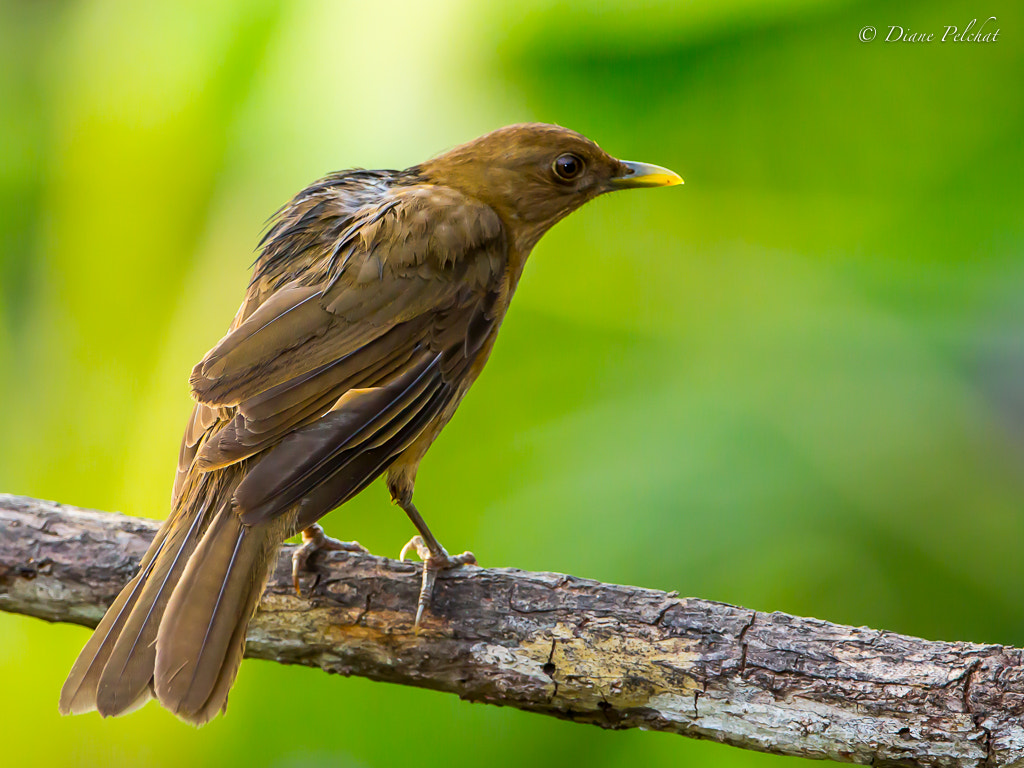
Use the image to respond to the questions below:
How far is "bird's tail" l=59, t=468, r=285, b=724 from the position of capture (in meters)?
2.18

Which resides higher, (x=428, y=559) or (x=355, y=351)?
(x=355, y=351)

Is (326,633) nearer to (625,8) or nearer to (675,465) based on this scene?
(675,465)

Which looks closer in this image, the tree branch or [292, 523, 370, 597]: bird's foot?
the tree branch

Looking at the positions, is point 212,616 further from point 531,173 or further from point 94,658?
point 531,173

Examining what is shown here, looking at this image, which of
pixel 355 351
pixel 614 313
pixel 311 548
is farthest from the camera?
pixel 614 313

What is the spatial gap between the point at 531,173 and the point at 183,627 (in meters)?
1.58

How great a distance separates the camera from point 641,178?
10.1 feet

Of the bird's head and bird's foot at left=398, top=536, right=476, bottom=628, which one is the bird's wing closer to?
the bird's head

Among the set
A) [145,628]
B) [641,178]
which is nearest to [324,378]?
[145,628]

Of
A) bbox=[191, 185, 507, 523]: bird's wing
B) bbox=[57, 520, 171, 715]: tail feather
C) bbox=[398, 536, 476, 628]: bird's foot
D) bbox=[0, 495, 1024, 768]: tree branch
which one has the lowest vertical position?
bbox=[57, 520, 171, 715]: tail feather

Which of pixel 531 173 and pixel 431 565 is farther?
pixel 531 173

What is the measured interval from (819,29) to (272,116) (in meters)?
2.11

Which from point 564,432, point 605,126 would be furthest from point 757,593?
point 605,126

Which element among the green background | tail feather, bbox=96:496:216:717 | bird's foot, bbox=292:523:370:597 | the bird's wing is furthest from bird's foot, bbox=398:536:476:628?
the green background
